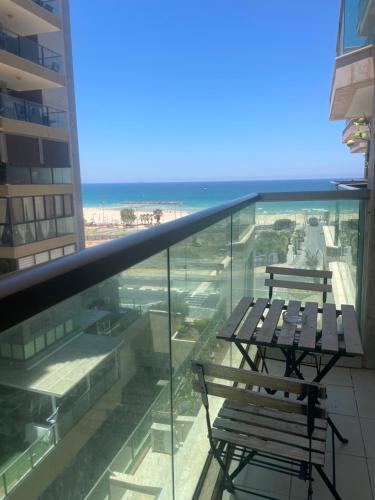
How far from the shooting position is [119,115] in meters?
71.4


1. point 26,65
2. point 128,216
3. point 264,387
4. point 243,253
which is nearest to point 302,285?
point 243,253

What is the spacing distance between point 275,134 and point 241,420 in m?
73.6

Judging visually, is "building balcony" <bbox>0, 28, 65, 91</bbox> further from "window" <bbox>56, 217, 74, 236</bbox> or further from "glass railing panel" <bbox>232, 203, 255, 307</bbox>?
"glass railing panel" <bbox>232, 203, 255, 307</bbox>

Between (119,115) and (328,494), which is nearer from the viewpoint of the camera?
(328,494)

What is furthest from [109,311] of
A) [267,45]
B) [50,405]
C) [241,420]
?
[267,45]

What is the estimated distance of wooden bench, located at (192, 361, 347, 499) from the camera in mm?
1330

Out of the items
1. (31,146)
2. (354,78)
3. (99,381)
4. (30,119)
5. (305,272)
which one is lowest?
(305,272)

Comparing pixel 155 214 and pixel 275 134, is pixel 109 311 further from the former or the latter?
pixel 275 134

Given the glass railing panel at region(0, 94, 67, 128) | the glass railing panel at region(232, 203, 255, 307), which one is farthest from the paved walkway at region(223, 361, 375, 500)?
the glass railing panel at region(0, 94, 67, 128)

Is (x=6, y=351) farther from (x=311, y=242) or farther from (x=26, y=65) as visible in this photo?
(x=26, y=65)

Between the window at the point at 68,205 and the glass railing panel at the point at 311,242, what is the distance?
15325 mm

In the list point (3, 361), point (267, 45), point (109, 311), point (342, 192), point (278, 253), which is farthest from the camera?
point (267, 45)

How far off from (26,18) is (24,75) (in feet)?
7.15

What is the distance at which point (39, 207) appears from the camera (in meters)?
15.7
